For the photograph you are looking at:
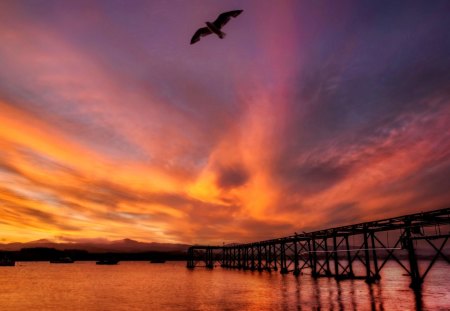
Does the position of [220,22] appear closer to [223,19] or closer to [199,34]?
[223,19]

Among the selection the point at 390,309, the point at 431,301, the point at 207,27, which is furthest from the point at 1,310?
the point at 431,301

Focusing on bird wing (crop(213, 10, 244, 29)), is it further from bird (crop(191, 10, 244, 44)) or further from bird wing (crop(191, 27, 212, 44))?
bird wing (crop(191, 27, 212, 44))

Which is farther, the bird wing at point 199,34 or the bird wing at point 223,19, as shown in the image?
the bird wing at point 199,34

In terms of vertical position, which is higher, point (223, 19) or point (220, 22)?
point (223, 19)

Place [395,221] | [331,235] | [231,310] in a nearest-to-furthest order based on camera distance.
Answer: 1. [231,310]
2. [395,221]
3. [331,235]

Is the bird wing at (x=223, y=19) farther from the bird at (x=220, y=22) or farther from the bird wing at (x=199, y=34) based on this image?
the bird wing at (x=199, y=34)

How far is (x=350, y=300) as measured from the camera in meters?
21.0

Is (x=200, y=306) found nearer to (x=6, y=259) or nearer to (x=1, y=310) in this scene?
(x=1, y=310)

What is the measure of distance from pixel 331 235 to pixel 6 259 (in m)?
147

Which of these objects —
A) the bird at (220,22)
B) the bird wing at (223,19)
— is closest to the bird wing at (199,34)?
the bird at (220,22)

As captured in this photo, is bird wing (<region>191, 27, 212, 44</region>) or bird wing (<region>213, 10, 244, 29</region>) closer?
bird wing (<region>213, 10, 244, 29</region>)

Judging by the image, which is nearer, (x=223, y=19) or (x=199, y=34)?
(x=223, y=19)

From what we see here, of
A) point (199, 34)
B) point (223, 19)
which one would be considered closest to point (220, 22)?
point (223, 19)

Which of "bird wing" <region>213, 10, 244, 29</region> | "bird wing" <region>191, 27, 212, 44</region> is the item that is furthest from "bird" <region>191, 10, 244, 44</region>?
"bird wing" <region>191, 27, 212, 44</region>
